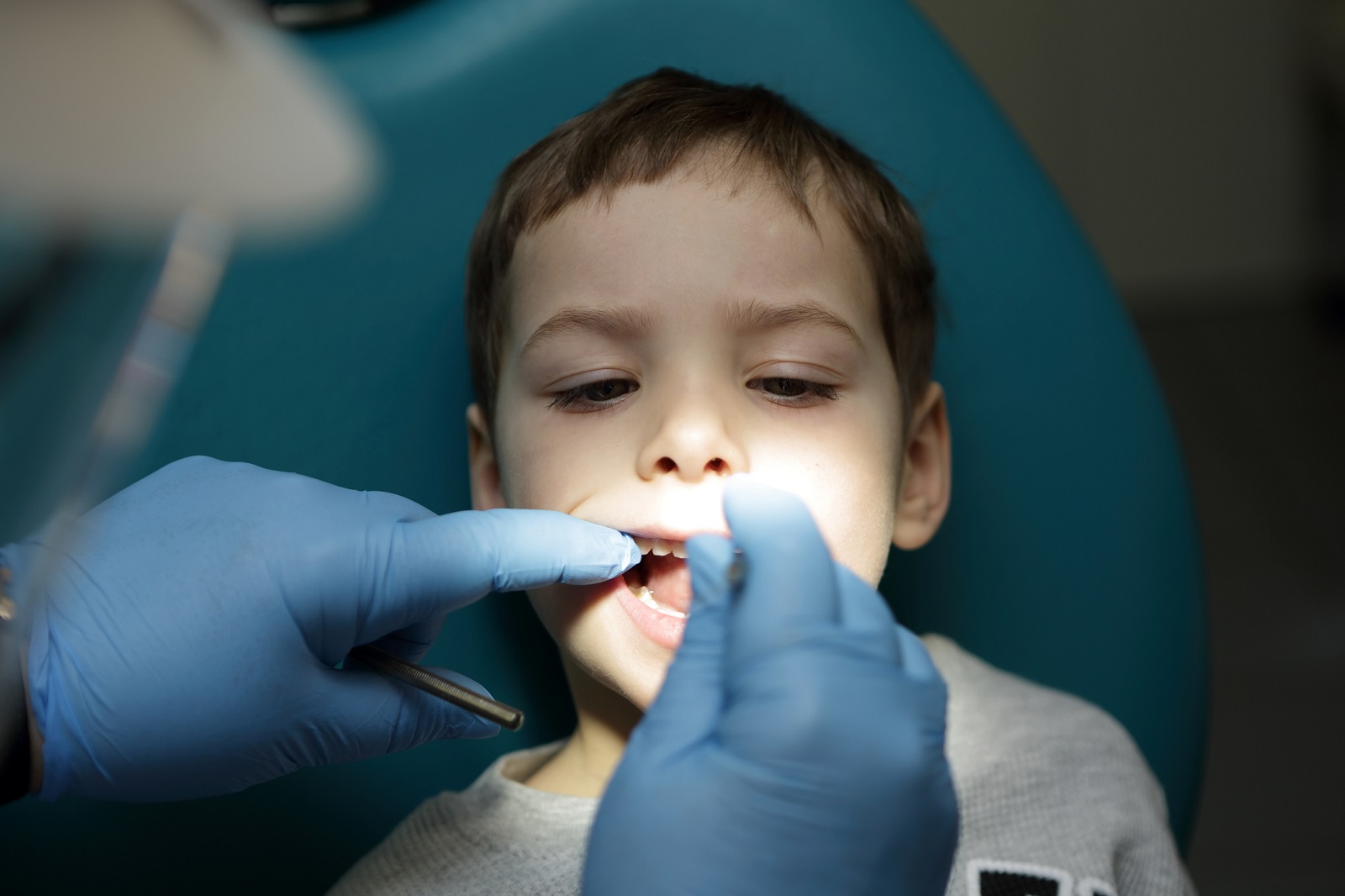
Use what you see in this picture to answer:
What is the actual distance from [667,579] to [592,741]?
0.65 ft

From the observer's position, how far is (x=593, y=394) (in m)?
0.85

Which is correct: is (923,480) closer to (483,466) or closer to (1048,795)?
(1048,795)

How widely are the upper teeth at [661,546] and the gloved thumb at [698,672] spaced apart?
0.08 meters

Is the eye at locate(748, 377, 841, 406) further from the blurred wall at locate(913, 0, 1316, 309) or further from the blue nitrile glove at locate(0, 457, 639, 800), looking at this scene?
the blurred wall at locate(913, 0, 1316, 309)

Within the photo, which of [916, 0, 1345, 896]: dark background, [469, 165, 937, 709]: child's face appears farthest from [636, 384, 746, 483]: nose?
[916, 0, 1345, 896]: dark background

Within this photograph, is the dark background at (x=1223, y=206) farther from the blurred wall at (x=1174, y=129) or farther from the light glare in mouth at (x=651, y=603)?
the light glare in mouth at (x=651, y=603)

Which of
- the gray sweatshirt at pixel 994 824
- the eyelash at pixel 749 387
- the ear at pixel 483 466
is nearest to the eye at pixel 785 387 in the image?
the eyelash at pixel 749 387

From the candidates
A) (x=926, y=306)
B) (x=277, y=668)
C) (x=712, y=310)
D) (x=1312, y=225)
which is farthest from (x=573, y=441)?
(x=1312, y=225)

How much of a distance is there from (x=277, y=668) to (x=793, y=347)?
406 millimetres

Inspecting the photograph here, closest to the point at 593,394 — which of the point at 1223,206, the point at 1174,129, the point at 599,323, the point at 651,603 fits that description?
the point at 599,323

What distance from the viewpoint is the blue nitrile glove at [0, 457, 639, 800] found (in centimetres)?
71

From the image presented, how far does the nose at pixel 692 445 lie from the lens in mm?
769

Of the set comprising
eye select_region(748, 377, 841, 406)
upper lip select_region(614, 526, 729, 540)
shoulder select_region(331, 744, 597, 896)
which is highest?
eye select_region(748, 377, 841, 406)

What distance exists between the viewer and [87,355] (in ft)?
1.60
